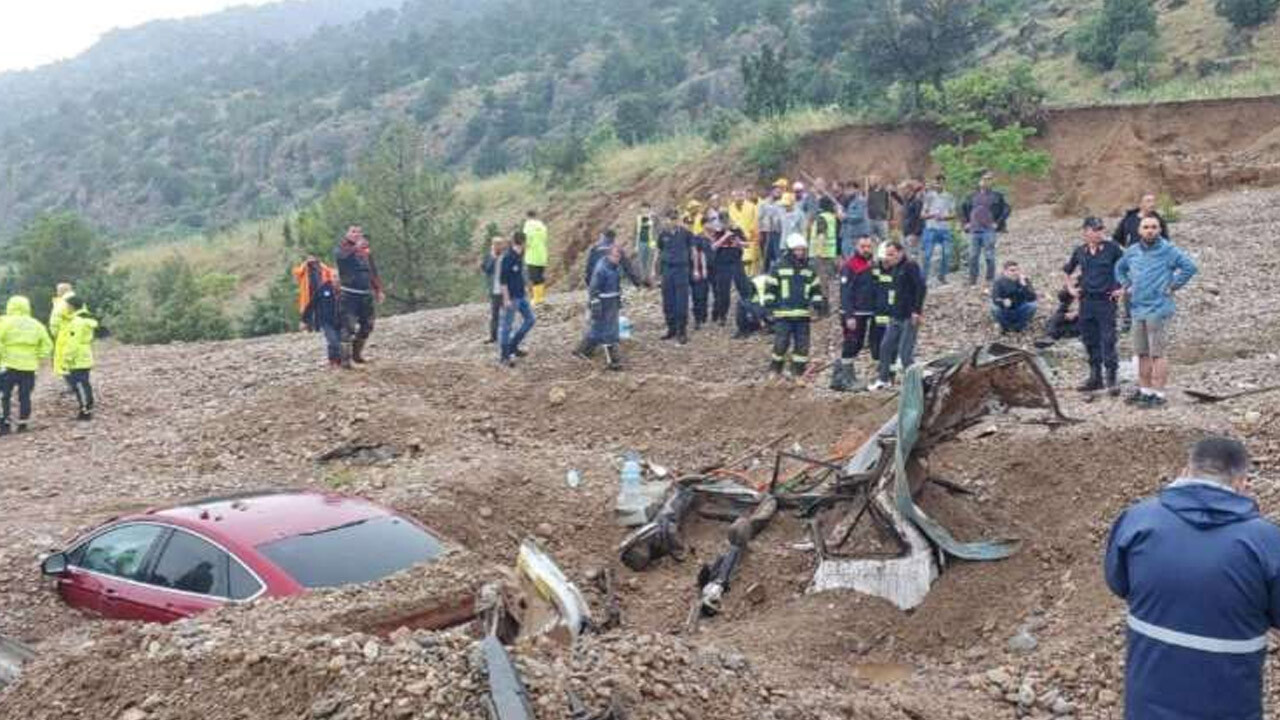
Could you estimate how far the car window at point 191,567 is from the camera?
22.9 feet

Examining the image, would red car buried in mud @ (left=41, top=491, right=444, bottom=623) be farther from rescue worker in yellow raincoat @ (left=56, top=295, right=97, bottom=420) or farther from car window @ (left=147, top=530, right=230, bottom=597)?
rescue worker in yellow raincoat @ (left=56, top=295, right=97, bottom=420)

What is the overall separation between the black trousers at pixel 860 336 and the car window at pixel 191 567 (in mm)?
8244

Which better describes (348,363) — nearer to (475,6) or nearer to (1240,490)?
(1240,490)

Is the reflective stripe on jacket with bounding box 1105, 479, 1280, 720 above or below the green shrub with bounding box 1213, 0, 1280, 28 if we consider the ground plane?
below

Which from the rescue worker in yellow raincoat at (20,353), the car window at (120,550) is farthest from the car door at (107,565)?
the rescue worker in yellow raincoat at (20,353)

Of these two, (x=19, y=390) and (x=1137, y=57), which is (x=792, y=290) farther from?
(x=1137, y=57)

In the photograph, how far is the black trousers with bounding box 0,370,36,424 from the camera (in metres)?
14.9

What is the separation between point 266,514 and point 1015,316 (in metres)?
10.8

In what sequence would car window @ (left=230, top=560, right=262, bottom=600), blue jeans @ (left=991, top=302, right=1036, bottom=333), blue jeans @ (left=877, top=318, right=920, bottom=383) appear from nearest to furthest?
1. car window @ (left=230, top=560, right=262, bottom=600)
2. blue jeans @ (left=877, top=318, right=920, bottom=383)
3. blue jeans @ (left=991, top=302, right=1036, bottom=333)

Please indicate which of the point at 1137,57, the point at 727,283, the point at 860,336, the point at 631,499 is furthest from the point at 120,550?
the point at 1137,57

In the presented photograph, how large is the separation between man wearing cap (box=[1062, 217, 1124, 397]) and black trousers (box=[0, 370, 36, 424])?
38.7 feet

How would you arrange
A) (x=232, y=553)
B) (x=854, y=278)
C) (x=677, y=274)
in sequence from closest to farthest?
(x=232, y=553)
(x=854, y=278)
(x=677, y=274)

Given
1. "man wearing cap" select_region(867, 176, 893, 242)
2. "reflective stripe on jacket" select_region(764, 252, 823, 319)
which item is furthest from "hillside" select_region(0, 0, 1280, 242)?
"reflective stripe on jacket" select_region(764, 252, 823, 319)

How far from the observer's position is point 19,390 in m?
15.1
